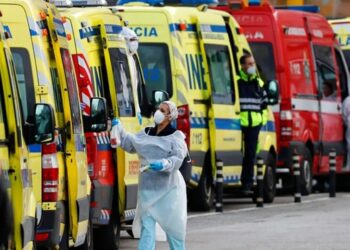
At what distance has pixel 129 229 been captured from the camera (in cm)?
1798

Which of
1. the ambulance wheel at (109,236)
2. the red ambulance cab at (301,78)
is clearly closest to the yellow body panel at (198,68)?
the red ambulance cab at (301,78)

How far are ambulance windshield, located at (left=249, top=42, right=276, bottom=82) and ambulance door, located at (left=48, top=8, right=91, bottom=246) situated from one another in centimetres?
1150

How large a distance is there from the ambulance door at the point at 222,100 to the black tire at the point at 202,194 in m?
0.30

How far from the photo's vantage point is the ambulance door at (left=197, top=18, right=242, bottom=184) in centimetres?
2267

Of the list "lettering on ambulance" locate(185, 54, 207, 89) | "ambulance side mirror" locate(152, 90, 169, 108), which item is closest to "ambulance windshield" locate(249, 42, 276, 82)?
"lettering on ambulance" locate(185, 54, 207, 89)

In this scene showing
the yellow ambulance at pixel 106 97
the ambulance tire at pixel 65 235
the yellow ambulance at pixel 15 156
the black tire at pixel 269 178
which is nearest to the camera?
the yellow ambulance at pixel 15 156

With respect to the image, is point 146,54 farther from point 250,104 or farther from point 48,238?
point 48,238

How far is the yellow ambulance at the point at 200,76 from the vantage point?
2152 cm

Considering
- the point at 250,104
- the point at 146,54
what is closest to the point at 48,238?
the point at 146,54

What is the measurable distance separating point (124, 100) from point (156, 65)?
4.65 meters

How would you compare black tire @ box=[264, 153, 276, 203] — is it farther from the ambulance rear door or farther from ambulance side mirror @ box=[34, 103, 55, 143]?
ambulance side mirror @ box=[34, 103, 55, 143]

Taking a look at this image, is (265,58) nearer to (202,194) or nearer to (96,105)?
(202,194)

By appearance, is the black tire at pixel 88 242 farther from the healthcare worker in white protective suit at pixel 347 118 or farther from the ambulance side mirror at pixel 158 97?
the healthcare worker in white protective suit at pixel 347 118

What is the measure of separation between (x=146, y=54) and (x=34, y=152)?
8.63 meters
